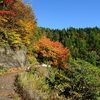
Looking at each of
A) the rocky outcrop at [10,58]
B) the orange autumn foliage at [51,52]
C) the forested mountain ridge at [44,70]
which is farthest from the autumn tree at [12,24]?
the orange autumn foliage at [51,52]

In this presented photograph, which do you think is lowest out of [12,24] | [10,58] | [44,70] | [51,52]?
[44,70]

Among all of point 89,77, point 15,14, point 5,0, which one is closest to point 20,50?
point 15,14

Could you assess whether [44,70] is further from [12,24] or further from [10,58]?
[12,24]

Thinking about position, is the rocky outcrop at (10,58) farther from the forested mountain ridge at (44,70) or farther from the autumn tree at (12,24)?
the autumn tree at (12,24)

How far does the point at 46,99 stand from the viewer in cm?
657

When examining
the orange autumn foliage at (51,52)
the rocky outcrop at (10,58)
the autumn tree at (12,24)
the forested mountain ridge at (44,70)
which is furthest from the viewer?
the orange autumn foliage at (51,52)

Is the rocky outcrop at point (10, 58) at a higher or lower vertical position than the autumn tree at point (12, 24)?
lower

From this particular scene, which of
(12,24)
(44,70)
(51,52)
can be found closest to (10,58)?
(44,70)

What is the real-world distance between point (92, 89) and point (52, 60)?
55.8ft

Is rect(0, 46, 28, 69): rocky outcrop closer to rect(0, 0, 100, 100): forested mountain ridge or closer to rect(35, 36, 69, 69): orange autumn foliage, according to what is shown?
rect(0, 0, 100, 100): forested mountain ridge

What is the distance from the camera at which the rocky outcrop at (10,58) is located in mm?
13273

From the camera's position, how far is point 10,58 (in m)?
14.2

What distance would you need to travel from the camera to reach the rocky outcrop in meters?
13.3

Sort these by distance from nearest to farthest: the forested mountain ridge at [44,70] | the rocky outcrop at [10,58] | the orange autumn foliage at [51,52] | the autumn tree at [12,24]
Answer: the forested mountain ridge at [44,70] → the rocky outcrop at [10,58] → the autumn tree at [12,24] → the orange autumn foliage at [51,52]
